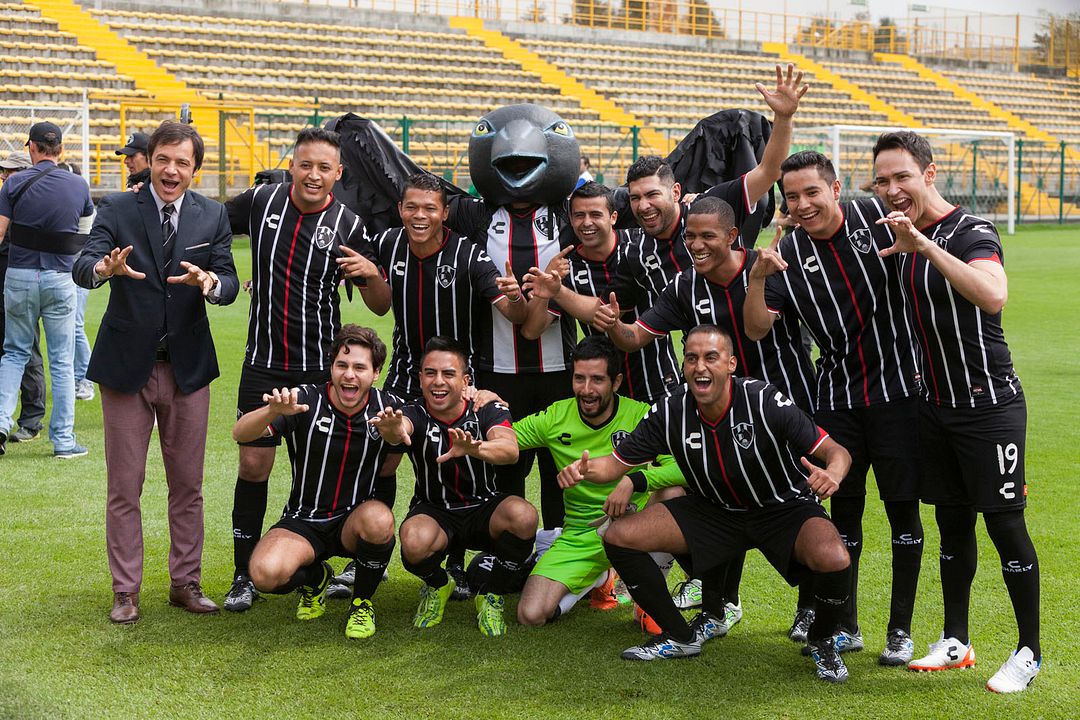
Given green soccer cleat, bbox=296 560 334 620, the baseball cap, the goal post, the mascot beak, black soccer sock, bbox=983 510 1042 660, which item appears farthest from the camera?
the goal post

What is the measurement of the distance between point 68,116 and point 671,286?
1965cm

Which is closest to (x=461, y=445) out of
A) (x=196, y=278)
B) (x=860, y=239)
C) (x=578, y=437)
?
(x=578, y=437)

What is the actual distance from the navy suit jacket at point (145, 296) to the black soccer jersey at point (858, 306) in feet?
7.04

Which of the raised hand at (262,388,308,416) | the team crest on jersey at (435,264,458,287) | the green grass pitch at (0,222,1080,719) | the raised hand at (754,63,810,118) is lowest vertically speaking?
the green grass pitch at (0,222,1080,719)

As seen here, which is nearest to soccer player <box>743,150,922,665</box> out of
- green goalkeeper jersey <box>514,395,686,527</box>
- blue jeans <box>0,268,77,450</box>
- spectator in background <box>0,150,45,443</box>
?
green goalkeeper jersey <box>514,395,686,527</box>

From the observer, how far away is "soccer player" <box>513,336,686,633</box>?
480cm

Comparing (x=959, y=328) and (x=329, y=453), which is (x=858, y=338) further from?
(x=329, y=453)

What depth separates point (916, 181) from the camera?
401 cm

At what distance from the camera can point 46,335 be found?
747 centimetres

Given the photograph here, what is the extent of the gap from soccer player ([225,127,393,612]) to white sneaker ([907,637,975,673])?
249 cm

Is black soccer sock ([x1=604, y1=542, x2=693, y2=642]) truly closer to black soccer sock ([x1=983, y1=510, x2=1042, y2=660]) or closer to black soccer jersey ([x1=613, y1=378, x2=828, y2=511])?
black soccer jersey ([x1=613, y1=378, x2=828, y2=511])

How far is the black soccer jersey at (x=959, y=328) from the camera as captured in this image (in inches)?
156

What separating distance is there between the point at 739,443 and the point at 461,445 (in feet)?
3.34

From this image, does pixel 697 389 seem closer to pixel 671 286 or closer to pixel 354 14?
pixel 671 286
